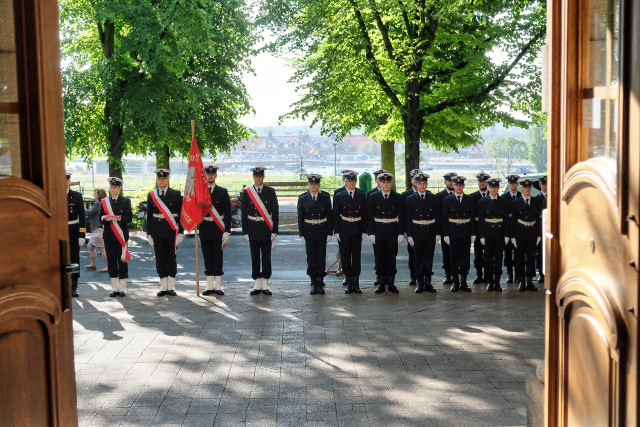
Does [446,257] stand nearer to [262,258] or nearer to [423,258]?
[423,258]

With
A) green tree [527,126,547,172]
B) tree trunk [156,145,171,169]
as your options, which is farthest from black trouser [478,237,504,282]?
green tree [527,126,547,172]

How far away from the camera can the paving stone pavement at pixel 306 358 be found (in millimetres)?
6660

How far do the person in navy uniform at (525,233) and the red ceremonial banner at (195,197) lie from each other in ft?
17.5

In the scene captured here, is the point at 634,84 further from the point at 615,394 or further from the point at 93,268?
the point at 93,268

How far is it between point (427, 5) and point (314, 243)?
1068cm

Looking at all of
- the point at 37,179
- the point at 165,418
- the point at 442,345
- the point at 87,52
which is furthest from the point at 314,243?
the point at 87,52

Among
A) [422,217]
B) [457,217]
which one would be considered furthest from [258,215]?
[457,217]

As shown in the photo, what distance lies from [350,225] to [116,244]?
156 inches

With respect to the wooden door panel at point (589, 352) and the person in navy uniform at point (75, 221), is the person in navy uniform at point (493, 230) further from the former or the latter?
the wooden door panel at point (589, 352)

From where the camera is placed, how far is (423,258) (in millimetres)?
12766

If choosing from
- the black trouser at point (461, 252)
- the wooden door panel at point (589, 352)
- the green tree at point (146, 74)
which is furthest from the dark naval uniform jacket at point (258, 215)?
the green tree at point (146, 74)

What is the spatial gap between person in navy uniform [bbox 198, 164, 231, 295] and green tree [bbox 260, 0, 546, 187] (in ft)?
32.5

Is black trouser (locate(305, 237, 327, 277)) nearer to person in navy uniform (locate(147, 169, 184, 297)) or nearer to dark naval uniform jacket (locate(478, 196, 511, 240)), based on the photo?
person in navy uniform (locate(147, 169, 184, 297))

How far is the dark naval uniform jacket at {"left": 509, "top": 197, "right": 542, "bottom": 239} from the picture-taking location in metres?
12.9
